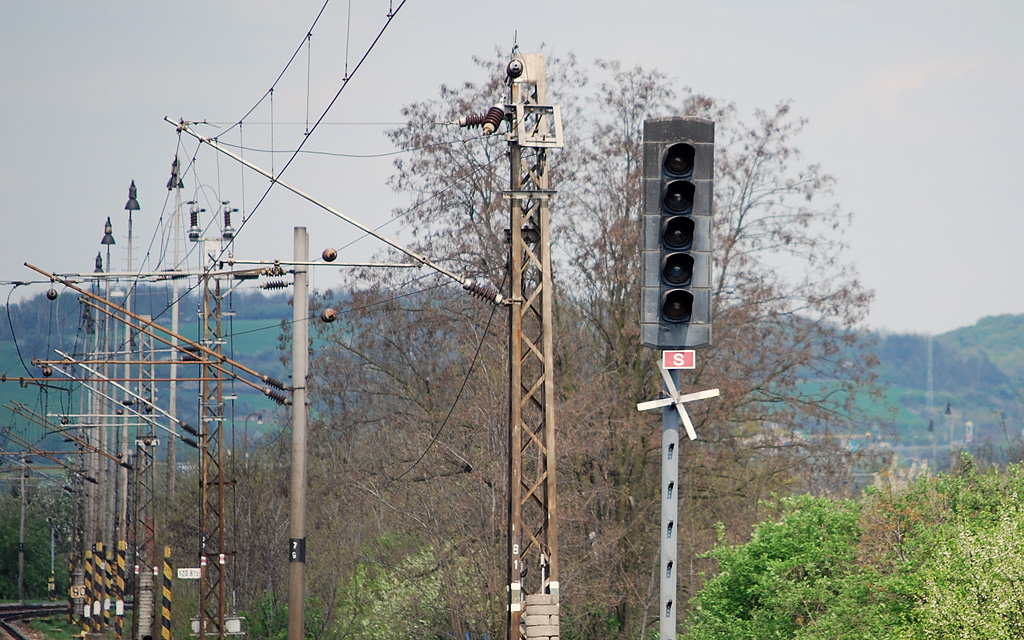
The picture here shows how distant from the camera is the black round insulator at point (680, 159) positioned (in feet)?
32.6

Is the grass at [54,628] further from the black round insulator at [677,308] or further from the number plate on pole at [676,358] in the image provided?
the black round insulator at [677,308]

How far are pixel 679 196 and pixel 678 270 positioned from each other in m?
0.53

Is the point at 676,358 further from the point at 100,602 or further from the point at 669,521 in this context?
the point at 100,602

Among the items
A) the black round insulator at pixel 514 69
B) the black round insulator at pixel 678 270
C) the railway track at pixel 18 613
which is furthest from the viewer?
the railway track at pixel 18 613

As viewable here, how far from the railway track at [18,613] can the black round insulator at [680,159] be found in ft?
150

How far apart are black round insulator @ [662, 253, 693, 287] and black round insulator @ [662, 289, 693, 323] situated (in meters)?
0.10

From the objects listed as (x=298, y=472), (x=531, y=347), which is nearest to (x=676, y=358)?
(x=531, y=347)

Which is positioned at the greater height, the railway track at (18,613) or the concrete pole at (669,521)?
the concrete pole at (669,521)

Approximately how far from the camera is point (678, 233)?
9852 mm

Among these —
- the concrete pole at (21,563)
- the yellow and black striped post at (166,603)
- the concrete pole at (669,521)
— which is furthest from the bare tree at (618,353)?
the concrete pole at (21,563)

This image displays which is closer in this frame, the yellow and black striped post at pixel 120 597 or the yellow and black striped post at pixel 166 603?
the yellow and black striped post at pixel 166 603

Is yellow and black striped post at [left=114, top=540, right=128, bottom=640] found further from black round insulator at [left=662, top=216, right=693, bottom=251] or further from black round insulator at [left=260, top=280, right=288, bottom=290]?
black round insulator at [left=662, top=216, right=693, bottom=251]

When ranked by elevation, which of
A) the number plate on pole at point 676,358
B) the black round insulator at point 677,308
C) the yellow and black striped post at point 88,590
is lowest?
the yellow and black striped post at point 88,590

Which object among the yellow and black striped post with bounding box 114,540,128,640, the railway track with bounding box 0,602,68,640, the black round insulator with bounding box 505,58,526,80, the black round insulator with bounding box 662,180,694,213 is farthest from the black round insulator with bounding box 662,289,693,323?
the railway track with bounding box 0,602,68,640
